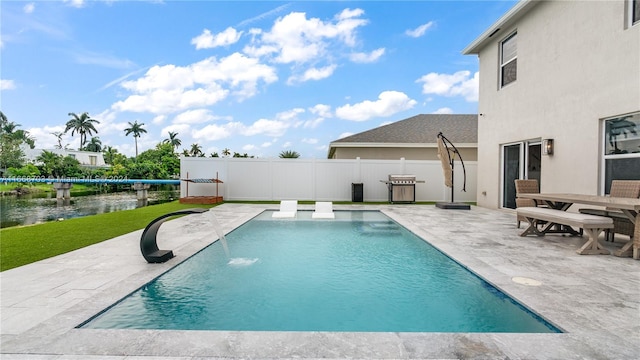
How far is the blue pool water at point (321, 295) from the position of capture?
3.11 meters

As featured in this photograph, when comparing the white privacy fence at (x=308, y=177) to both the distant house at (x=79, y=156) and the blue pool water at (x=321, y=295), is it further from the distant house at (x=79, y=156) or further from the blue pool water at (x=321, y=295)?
the distant house at (x=79, y=156)

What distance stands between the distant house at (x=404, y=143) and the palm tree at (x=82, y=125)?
6379 centimetres

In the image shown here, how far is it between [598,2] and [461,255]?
6624mm

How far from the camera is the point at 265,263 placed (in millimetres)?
5250

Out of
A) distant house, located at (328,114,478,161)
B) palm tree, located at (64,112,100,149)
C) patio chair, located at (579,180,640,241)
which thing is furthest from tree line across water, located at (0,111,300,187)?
patio chair, located at (579,180,640,241)

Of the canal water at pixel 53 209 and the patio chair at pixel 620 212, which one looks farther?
the canal water at pixel 53 209

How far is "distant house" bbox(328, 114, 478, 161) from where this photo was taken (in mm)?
17906

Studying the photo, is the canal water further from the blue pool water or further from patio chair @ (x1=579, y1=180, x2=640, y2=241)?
patio chair @ (x1=579, y1=180, x2=640, y2=241)

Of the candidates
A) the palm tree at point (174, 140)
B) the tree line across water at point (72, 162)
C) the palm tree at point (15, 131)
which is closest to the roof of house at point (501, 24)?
the tree line across water at point (72, 162)

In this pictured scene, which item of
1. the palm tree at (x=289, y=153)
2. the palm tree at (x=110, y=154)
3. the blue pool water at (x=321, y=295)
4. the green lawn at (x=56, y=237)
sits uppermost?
the palm tree at (x=110, y=154)

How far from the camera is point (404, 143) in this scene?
58.5ft

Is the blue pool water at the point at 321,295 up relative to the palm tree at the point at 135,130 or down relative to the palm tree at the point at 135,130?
down

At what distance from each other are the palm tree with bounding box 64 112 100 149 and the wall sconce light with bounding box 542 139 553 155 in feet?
245

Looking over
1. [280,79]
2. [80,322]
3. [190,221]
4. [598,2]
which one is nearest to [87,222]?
[190,221]
